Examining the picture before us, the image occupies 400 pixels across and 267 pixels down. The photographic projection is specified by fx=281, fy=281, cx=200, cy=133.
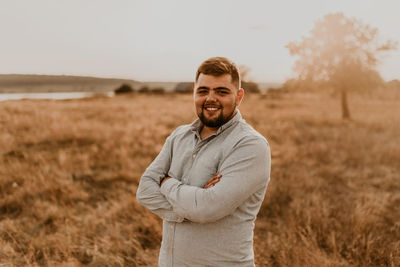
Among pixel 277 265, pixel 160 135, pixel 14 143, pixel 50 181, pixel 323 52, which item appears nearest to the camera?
pixel 277 265

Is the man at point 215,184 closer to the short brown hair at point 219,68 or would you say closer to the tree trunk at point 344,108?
the short brown hair at point 219,68

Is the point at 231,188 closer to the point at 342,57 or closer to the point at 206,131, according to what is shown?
the point at 206,131

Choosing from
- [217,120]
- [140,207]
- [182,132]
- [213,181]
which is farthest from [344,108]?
[213,181]

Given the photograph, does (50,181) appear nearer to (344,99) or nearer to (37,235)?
(37,235)

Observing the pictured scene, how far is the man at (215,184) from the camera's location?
5.85 ft

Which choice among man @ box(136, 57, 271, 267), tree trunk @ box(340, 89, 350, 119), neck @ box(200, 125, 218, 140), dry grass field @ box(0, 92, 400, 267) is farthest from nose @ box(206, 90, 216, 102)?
tree trunk @ box(340, 89, 350, 119)

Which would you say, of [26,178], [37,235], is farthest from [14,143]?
[37,235]

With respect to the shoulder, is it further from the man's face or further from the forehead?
the forehead

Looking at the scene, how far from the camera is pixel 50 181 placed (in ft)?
19.2

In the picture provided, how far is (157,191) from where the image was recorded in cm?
218

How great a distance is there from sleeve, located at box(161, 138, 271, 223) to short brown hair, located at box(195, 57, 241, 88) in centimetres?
48

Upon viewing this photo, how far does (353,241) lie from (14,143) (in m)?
9.80

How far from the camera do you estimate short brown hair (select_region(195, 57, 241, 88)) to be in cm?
190

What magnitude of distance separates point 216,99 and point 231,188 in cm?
61
